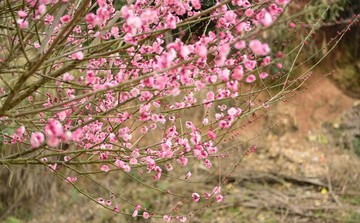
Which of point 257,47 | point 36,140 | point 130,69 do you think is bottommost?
point 130,69

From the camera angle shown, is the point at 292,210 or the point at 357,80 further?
the point at 357,80

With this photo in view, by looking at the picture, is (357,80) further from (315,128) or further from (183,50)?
(183,50)

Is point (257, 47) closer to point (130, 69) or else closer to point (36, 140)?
point (36, 140)

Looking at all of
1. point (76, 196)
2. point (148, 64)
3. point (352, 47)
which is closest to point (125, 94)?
point (148, 64)

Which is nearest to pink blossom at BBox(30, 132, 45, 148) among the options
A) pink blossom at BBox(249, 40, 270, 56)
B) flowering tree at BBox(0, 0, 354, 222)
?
flowering tree at BBox(0, 0, 354, 222)

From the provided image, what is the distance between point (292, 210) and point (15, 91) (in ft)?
17.5

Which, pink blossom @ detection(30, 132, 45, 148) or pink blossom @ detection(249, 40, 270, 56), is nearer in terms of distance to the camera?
pink blossom @ detection(249, 40, 270, 56)

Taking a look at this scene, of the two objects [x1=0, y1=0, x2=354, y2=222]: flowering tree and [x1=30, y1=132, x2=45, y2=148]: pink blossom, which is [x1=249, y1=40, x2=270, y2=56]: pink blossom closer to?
[x1=0, y1=0, x2=354, y2=222]: flowering tree

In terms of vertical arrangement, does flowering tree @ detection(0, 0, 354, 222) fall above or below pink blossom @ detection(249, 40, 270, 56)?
below

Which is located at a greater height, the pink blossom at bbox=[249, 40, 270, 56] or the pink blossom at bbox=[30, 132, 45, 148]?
the pink blossom at bbox=[249, 40, 270, 56]

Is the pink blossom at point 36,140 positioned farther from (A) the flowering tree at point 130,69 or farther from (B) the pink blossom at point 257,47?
(B) the pink blossom at point 257,47

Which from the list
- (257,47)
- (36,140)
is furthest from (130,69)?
(257,47)

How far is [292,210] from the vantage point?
7.00 metres

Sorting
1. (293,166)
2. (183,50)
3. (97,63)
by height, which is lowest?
(293,166)
